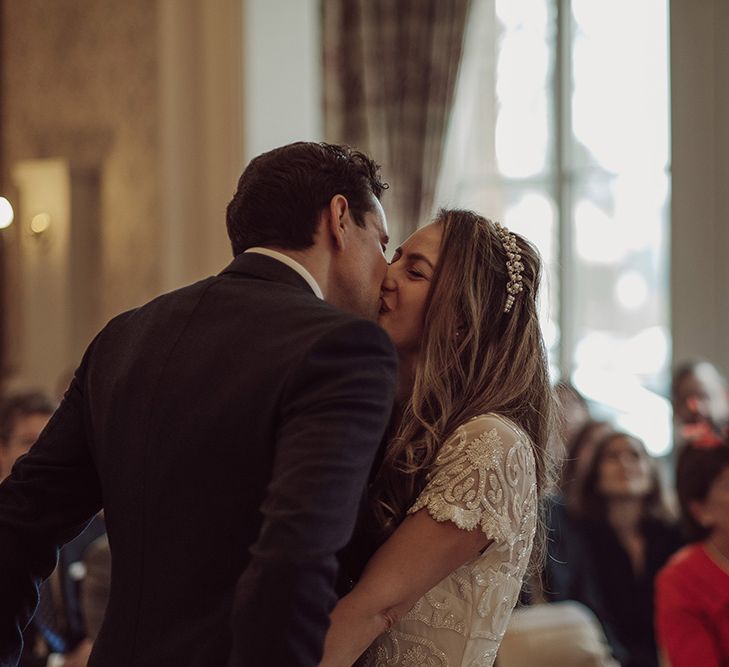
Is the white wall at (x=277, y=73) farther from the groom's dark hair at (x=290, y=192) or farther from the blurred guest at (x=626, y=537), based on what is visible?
the groom's dark hair at (x=290, y=192)

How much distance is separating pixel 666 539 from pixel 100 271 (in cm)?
481

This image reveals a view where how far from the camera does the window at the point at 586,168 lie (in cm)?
788

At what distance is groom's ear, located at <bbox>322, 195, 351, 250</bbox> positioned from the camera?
216 centimetres

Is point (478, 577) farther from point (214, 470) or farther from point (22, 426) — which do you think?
point (22, 426)

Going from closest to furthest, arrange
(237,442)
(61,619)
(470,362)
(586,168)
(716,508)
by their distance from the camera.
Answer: (237,442), (470,362), (716,508), (61,619), (586,168)

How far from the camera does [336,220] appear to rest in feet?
7.08

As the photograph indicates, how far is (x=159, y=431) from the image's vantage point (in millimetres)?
1980

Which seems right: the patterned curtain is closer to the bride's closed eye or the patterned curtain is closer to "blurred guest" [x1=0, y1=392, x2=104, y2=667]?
"blurred guest" [x1=0, y1=392, x2=104, y2=667]

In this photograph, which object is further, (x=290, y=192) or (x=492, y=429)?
(x=492, y=429)

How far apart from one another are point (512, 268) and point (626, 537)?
3.14m

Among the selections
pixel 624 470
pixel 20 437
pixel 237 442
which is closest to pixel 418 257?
pixel 237 442

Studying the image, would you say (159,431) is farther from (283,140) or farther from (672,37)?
(672,37)

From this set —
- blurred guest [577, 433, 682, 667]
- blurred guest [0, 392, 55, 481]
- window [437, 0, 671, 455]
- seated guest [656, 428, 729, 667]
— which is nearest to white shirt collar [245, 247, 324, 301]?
seated guest [656, 428, 729, 667]

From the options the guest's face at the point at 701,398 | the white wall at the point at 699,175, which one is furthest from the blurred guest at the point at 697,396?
the white wall at the point at 699,175
